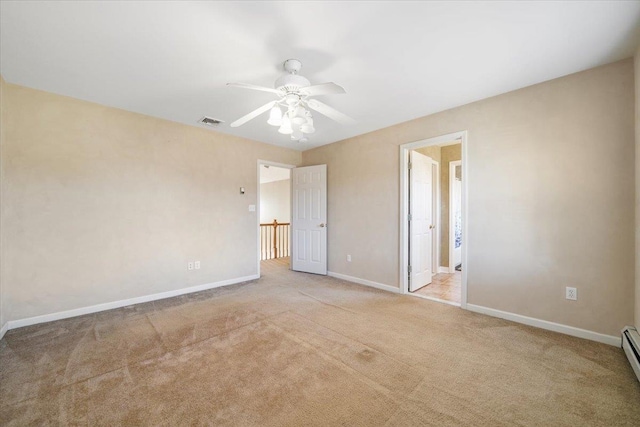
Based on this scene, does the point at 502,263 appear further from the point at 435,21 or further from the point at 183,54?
the point at 183,54

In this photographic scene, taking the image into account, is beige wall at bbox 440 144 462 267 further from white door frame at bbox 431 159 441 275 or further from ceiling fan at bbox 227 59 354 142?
ceiling fan at bbox 227 59 354 142

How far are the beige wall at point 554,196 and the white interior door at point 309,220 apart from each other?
85.9 inches

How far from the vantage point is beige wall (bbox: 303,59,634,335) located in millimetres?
2229

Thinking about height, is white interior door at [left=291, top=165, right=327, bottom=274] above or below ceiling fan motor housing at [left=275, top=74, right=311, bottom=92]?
below

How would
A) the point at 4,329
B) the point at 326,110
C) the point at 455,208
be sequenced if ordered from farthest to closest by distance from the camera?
1. the point at 455,208
2. the point at 4,329
3. the point at 326,110

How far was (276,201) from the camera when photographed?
10.1m

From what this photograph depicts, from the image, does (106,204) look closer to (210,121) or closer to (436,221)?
(210,121)

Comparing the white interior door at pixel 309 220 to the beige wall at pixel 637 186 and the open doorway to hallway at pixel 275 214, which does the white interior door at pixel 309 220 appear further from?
the beige wall at pixel 637 186

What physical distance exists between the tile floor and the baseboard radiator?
1.41m

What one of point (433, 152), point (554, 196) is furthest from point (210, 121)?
point (554, 196)

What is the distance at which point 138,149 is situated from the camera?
3383 millimetres

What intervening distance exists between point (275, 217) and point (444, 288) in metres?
7.35

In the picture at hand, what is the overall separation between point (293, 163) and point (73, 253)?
11.8 feet

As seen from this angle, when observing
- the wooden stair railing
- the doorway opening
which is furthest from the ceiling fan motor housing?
the wooden stair railing
